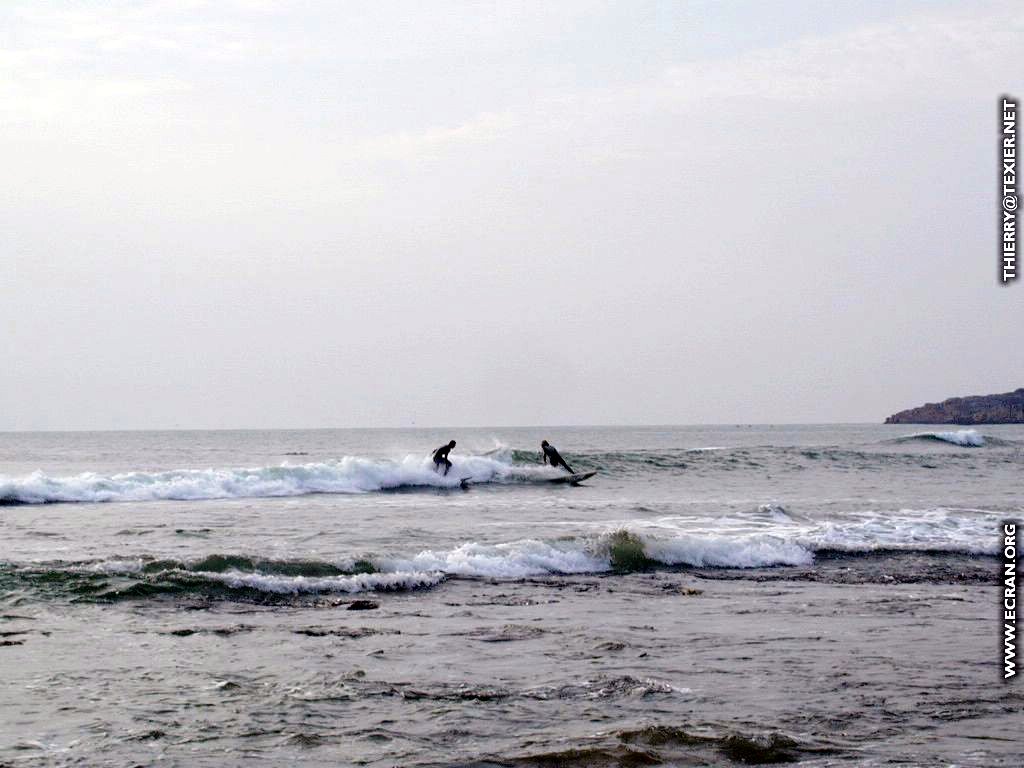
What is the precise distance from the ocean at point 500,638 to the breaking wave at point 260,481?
282cm

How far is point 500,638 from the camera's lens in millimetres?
10312

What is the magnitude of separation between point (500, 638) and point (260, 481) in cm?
2128

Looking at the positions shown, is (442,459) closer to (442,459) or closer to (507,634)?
(442,459)

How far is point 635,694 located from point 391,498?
2081 cm

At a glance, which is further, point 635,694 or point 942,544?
→ point 942,544

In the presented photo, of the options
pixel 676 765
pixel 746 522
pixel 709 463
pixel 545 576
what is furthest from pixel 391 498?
pixel 676 765

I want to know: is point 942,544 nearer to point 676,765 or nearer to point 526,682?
point 526,682

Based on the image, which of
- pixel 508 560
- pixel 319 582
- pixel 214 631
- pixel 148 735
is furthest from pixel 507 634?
pixel 508 560

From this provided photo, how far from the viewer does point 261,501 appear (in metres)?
27.1

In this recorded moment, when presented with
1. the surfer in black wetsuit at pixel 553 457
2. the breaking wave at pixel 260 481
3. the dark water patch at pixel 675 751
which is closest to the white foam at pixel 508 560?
the dark water patch at pixel 675 751

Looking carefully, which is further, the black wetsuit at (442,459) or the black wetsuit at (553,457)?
the black wetsuit at (553,457)

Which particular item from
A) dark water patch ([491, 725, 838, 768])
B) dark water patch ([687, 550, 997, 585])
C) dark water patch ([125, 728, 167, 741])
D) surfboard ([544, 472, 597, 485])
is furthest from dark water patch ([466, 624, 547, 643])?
surfboard ([544, 472, 597, 485])

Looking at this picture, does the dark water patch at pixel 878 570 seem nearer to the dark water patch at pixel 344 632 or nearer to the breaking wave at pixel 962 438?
the dark water patch at pixel 344 632

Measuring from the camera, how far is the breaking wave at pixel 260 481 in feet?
87.2
